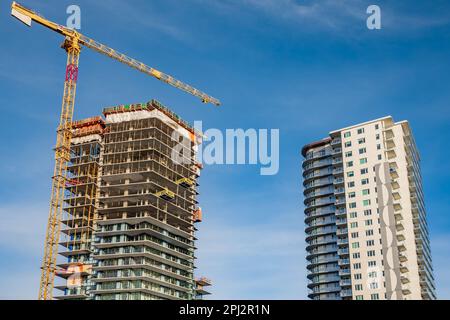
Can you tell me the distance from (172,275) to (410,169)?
275 feet

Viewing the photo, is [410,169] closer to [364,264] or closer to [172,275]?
[364,264]

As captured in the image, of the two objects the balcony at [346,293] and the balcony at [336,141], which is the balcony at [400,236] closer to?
the balcony at [346,293]

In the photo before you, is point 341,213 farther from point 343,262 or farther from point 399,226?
point 399,226

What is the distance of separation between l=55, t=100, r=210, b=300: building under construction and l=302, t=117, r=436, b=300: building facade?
4438 cm

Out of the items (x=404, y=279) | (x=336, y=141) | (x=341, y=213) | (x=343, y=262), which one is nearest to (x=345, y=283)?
(x=343, y=262)

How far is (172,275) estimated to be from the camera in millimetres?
183125

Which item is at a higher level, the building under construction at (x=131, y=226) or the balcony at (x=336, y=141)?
the balcony at (x=336, y=141)

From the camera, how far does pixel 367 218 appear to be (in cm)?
17675

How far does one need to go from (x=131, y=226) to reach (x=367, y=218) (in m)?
72.2

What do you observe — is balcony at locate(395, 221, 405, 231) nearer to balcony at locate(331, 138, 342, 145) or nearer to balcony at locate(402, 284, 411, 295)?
balcony at locate(402, 284, 411, 295)

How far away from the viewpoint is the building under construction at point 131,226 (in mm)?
174750

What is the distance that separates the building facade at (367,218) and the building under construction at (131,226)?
146 feet

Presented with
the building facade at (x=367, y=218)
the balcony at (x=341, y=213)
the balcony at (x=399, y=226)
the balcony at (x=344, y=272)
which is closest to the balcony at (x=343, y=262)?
the building facade at (x=367, y=218)
